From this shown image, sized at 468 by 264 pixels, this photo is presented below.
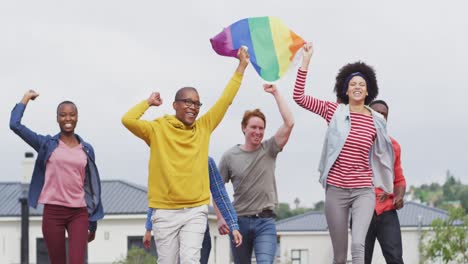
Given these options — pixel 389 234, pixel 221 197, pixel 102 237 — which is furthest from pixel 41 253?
pixel 221 197

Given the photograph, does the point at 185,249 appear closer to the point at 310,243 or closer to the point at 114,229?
the point at 114,229

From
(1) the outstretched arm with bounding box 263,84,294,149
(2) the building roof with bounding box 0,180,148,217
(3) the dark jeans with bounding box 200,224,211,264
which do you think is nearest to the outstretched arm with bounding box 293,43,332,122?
(1) the outstretched arm with bounding box 263,84,294,149

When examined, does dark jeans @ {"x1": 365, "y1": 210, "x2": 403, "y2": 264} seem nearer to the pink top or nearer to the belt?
the belt

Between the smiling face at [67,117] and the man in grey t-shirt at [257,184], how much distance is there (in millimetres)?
1885

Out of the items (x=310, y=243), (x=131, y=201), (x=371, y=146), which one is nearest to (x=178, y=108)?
(x=371, y=146)

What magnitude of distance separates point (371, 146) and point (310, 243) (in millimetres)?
64751

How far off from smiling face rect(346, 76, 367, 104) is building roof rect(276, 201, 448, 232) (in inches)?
2488

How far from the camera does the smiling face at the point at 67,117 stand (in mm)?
10477

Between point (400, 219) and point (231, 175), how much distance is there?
6382 cm

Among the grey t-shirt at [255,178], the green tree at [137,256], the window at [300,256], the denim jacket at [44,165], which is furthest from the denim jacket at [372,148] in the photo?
the window at [300,256]

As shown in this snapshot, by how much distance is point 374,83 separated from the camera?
1073 centimetres

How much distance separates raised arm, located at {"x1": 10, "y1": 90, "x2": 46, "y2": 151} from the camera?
1046cm

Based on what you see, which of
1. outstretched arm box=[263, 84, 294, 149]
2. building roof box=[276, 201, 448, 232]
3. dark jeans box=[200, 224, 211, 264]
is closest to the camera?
dark jeans box=[200, 224, 211, 264]

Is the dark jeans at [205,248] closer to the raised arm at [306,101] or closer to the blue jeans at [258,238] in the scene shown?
the blue jeans at [258,238]
